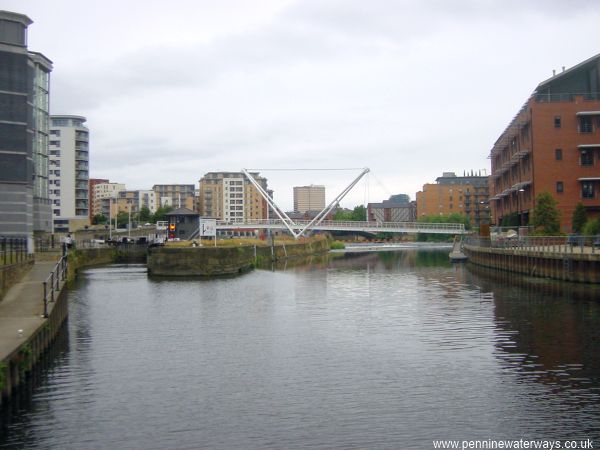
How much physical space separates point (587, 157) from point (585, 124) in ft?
11.6

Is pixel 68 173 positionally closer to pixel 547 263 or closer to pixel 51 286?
pixel 547 263

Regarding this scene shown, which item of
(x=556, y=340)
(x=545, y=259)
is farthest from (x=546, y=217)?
(x=556, y=340)

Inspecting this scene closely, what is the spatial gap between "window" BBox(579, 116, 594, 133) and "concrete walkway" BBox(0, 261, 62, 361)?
57.7 meters

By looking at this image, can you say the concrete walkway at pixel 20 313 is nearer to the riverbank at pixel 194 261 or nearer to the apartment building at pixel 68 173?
the riverbank at pixel 194 261

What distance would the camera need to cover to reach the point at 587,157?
70062 mm

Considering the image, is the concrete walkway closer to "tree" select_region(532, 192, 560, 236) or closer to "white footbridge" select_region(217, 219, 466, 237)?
"tree" select_region(532, 192, 560, 236)

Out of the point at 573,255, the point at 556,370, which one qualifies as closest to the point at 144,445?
the point at 556,370

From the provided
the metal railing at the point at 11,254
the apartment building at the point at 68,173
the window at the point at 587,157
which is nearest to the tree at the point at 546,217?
the window at the point at 587,157

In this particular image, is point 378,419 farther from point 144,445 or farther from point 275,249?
point 275,249

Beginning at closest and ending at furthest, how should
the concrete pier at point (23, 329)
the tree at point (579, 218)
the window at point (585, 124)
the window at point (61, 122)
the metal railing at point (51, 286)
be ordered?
the concrete pier at point (23, 329) < the metal railing at point (51, 286) < the tree at point (579, 218) < the window at point (585, 124) < the window at point (61, 122)

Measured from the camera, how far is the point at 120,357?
73.6ft

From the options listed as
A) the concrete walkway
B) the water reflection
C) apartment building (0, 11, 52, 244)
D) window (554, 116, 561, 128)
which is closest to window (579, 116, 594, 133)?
window (554, 116, 561, 128)

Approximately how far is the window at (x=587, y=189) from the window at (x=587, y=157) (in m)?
2.03

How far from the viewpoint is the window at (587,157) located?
229 feet
